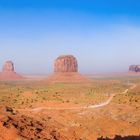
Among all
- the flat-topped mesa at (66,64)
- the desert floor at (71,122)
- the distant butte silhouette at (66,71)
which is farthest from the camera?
the flat-topped mesa at (66,64)

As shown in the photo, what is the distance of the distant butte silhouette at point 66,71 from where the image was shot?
17300cm

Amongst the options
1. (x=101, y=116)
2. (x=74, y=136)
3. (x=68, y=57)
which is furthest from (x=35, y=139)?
(x=68, y=57)

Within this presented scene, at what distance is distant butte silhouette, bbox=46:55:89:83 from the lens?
173000mm

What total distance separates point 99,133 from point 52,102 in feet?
101

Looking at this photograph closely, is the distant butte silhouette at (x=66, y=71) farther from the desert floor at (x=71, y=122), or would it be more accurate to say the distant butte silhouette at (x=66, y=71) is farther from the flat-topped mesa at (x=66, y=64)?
the desert floor at (x=71, y=122)

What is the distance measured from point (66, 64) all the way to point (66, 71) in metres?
4.15

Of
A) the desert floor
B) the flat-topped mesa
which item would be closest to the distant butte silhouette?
the flat-topped mesa

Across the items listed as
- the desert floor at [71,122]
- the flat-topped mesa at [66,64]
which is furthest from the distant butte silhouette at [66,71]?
the desert floor at [71,122]

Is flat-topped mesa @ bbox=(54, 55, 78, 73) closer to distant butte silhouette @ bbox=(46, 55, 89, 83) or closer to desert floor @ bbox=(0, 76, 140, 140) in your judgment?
distant butte silhouette @ bbox=(46, 55, 89, 83)

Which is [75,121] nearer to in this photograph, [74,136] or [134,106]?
[74,136]

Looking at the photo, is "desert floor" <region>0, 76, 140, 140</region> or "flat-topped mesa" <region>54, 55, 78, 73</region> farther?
"flat-topped mesa" <region>54, 55, 78, 73</region>

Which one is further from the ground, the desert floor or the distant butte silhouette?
the distant butte silhouette

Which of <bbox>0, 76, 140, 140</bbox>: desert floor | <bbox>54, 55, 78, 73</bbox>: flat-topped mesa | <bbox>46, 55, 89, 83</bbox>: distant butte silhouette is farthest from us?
<bbox>54, 55, 78, 73</bbox>: flat-topped mesa

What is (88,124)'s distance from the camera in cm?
5075
